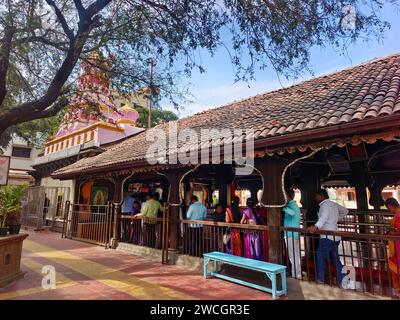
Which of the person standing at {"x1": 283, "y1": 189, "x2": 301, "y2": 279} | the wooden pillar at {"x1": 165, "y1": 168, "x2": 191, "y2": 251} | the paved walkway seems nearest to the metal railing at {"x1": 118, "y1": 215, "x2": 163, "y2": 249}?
the wooden pillar at {"x1": 165, "y1": 168, "x2": 191, "y2": 251}

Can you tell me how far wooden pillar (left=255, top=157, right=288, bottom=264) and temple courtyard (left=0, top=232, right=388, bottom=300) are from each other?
0.68 meters

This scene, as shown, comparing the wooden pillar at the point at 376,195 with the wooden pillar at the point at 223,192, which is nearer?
the wooden pillar at the point at 376,195

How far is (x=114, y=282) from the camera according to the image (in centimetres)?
589

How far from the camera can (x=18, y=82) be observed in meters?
8.89

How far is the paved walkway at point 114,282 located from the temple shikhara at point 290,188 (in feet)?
1.86

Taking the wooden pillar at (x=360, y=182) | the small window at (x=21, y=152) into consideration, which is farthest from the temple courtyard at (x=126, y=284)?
the small window at (x=21, y=152)

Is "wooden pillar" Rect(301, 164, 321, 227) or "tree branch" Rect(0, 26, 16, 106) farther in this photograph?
"wooden pillar" Rect(301, 164, 321, 227)

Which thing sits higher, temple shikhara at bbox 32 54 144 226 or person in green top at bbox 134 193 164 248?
temple shikhara at bbox 32 54 144 226

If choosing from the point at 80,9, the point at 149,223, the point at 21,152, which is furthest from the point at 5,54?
the point at 21,152

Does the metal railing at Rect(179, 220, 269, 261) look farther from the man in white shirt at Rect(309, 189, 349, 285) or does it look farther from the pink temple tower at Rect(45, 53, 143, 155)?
the pink temple tower at Rect(45, 53, 143, 155)

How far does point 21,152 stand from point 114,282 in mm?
31673

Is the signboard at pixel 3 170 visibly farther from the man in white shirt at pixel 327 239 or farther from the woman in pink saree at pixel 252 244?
the man in white shirt at pixel 327 239

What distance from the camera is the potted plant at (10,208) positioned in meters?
6.06

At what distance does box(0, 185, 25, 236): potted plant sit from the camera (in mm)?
6059
